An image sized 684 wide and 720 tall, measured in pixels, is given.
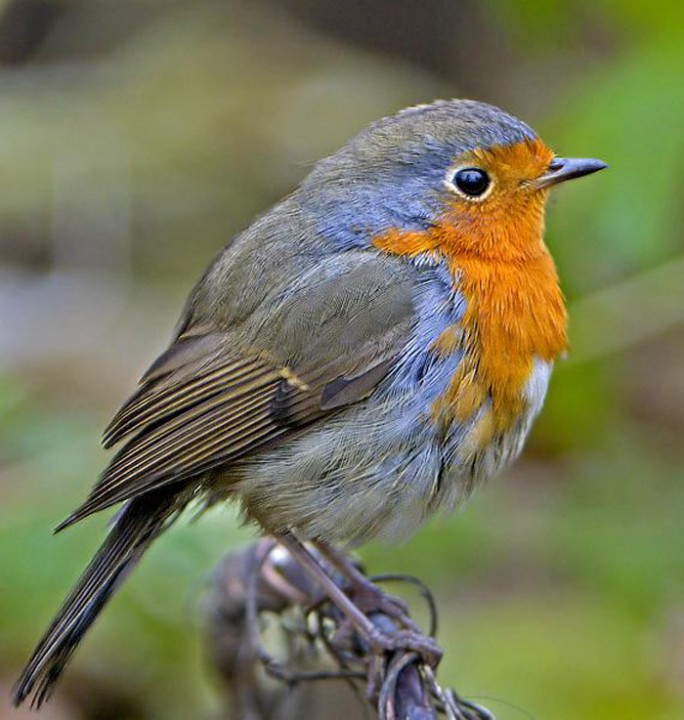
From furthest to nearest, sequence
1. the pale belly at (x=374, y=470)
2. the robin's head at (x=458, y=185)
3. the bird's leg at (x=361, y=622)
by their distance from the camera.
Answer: the robin's head at (x=458, y=185)
the pale belly at (x=374, y=470)
the bird's leg at (x=361, y=622)

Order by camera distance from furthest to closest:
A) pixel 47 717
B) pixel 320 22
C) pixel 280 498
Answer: pixel 320 22
pixel 47 717
pixel 280 498

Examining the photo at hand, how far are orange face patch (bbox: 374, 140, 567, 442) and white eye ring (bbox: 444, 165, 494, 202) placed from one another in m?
0.01

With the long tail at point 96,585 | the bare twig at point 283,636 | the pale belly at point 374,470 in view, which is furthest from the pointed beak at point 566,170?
the long tail at point 96,585

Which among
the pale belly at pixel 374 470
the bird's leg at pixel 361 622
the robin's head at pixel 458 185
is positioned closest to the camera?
the bird's leg at pixel 361 622

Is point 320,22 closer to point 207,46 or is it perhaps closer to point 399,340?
point 207,46

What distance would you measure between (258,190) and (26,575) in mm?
3812

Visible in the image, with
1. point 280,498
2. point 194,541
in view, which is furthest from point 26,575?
point 280,498

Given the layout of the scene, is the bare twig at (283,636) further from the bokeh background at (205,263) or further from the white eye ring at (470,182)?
the white eye ring at (470,182)

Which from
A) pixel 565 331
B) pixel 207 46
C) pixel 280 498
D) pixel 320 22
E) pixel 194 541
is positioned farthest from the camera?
pixel 320 22

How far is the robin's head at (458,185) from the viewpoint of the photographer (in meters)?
3.45

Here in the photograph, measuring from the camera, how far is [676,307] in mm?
4555

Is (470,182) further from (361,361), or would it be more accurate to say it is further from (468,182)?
(361,361)

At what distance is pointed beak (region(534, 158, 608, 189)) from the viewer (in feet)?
11.4

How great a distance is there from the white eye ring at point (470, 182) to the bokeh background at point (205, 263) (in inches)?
14.2
